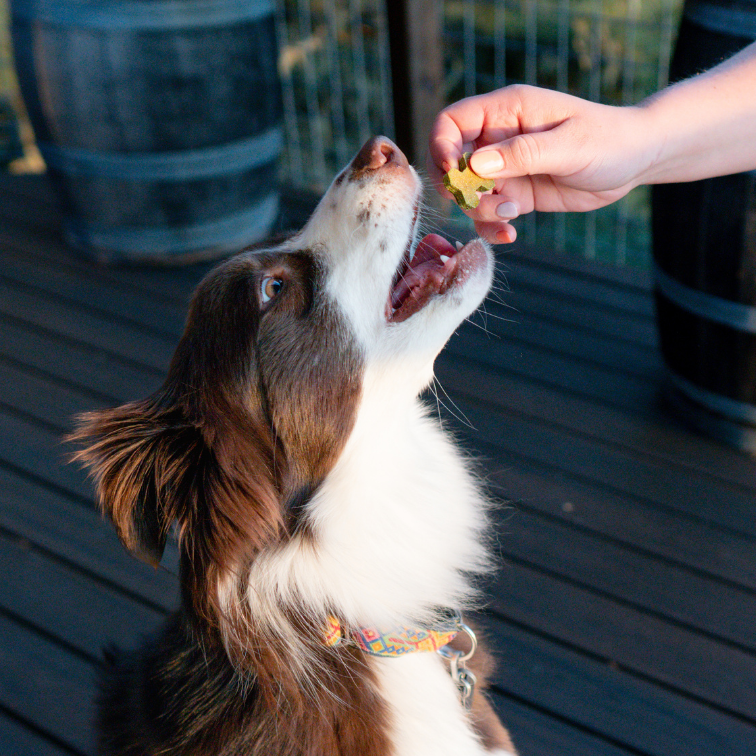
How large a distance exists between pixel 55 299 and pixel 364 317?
267cm

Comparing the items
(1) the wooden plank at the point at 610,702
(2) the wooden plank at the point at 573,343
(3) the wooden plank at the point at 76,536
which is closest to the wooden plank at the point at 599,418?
(2) the wooden plank at the point at 573,343

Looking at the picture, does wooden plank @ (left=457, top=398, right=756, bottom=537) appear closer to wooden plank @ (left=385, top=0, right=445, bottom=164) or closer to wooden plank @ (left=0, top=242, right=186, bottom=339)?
wooden plank @ (left=0, top=242, right=186, bottom=339)

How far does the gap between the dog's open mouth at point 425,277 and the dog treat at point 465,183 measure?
0.12 meters

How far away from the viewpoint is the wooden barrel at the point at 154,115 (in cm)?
345

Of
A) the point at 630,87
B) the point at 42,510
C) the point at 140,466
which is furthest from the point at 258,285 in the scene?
the point at 630,87

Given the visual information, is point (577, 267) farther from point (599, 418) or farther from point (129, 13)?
point (129, 13)

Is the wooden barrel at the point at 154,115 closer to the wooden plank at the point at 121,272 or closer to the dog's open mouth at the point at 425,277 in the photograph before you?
the wooden plank at the point at 121,272

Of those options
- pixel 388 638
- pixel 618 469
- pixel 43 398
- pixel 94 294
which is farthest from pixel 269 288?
pixel 94 294

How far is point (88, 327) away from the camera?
138 inches

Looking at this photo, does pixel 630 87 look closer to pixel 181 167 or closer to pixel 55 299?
pixel 181 167

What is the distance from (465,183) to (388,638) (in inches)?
32.6

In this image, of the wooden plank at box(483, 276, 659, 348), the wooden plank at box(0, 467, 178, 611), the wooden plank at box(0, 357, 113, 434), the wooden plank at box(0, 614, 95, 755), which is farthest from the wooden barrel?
the wooden plank at box(0, 614, 95, 755)

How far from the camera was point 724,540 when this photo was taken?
2307 millimetres

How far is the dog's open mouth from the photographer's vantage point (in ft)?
5.00
